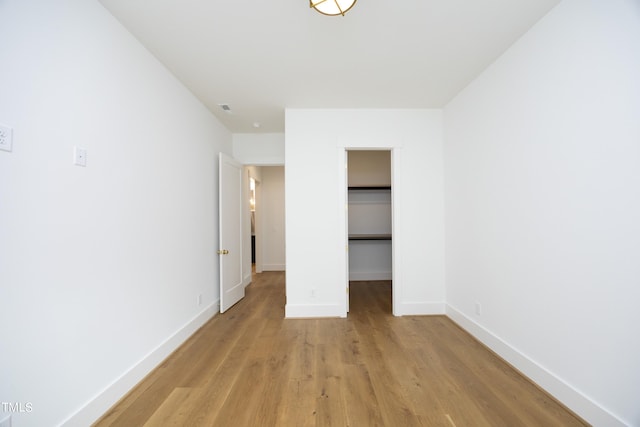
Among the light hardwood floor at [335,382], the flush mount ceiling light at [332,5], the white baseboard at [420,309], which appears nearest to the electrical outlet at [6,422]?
the light hardwood floor at [335,382]

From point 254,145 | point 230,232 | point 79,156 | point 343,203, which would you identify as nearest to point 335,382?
point 343,203

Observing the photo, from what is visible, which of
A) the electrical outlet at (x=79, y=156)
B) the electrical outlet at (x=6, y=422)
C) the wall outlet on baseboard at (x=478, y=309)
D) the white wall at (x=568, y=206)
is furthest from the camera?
the wall outlet on baseboard at (x=478, y=309)

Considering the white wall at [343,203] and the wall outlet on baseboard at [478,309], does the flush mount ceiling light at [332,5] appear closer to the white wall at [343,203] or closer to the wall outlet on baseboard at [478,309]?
the white wall at [343,203]

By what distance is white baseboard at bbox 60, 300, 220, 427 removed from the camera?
1.53 m

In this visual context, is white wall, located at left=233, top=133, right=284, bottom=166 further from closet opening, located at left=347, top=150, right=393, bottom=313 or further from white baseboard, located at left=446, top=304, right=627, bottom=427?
white baseboard, located at left=446, top=304, right=627, bottom=427

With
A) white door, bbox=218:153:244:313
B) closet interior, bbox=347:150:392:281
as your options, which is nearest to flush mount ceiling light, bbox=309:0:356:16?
white door, bbox=218:153:244:313

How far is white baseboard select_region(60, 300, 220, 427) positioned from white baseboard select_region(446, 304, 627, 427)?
120 inches

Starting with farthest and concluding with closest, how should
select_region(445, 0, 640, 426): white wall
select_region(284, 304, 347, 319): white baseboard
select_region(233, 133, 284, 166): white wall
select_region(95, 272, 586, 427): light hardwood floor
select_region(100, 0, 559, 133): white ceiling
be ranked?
select_region(233, 133, 284, 166): white wall → select_region(284, 304, 347, 319): white baseboard → select_region(100, 0, 559, 133): white ceiling → select_region(95, 272, 586, 427): light hardwood floor → select_region(445, 0, 640, 426): white wall

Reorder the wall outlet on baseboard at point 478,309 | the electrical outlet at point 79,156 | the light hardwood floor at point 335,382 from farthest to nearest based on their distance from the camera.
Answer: the wall outlet on baseboard at point 478,309
the light hardwood floor at point 335,382
the electrical outlet at point 79,156

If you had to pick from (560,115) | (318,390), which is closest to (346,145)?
(560,115)

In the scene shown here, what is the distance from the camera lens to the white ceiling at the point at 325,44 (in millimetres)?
1765

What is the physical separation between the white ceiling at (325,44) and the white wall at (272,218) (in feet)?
10.9

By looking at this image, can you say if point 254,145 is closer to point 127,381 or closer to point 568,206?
point 127,381

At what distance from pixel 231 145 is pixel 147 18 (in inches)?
96.8
